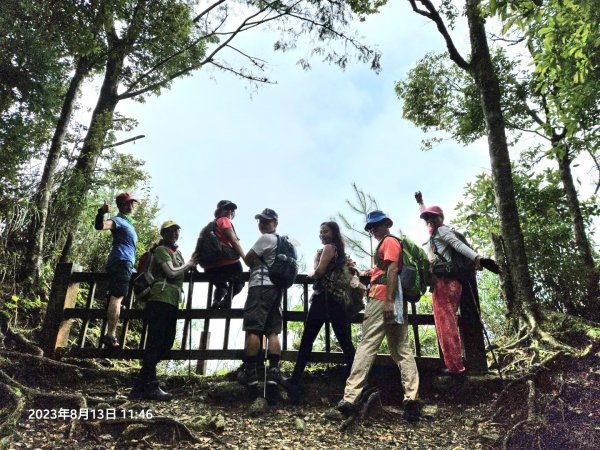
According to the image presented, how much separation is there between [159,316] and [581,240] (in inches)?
366

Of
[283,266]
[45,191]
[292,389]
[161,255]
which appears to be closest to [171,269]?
[161,255]

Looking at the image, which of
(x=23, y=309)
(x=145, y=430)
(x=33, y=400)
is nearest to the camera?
(x=145, y=430)

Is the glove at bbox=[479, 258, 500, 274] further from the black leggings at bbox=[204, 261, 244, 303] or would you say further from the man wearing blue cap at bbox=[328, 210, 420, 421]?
the black leggings at bbox=[204, 261, 244, 303]

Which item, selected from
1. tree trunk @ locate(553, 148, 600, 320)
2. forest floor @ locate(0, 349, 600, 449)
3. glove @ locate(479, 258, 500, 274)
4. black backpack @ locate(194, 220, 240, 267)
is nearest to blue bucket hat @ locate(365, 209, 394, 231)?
glove @ locate(479, 258, 500, 274)

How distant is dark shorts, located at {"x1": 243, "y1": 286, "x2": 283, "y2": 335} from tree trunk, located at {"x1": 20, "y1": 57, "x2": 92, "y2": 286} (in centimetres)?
469

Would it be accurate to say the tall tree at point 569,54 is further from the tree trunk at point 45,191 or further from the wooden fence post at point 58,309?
the tree trunk at point 45,191

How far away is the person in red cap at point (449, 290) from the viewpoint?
4.75 meters

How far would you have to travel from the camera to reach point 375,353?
4285 mm

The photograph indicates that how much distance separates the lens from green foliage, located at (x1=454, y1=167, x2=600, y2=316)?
7.17 meters

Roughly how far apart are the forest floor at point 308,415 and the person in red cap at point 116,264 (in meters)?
0.65

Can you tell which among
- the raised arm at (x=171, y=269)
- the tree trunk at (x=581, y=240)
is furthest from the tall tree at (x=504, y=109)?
the raised arm at (x=171, y=269)

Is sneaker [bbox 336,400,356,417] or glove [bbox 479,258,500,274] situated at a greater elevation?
glove [bbox 479,258,500,274]

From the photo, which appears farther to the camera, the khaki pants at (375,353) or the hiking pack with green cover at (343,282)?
the hiking pack with green cover at (343,282)

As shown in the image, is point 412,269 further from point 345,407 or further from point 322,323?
point 345,407
